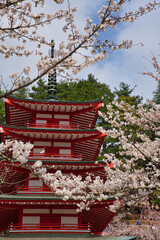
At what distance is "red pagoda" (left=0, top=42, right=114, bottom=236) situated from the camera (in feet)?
38.0

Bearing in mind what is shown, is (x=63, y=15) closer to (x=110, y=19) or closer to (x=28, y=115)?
(x=110, y=19)

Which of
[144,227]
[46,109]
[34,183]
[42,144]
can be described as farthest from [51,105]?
[144,227]

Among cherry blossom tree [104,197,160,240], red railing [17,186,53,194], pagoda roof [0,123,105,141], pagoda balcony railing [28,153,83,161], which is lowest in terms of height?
cherry blossom tree [104,197,160,240]

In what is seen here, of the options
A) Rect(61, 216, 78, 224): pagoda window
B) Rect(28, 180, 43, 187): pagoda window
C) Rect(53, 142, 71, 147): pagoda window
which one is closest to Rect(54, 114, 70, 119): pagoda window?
Rect(53, 142, 71, 147): pagoda window

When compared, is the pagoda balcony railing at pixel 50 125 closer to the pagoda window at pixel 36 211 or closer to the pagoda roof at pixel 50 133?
the pagoda roof at pixel 50 133

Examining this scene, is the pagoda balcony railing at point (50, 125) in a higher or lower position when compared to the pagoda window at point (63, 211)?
higher

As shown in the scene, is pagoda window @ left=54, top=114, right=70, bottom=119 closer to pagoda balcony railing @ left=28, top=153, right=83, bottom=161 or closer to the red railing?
pagoda balcony railing @ left=28, top=153, right=83, bottom=161

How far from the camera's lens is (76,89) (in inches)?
1283

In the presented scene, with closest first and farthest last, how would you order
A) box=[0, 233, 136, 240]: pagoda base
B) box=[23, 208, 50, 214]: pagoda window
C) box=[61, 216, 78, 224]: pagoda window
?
box=[0, 233, 136, 240]: pagoda base, box=[23, 208, 50, 214]: pagoda window, box=[61, 216, 78, 224]: pagoda window

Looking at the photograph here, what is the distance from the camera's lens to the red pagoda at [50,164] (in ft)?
38.0

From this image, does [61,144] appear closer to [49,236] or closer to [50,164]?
[50,164]

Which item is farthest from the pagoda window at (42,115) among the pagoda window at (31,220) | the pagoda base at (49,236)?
the pagoda base at (49,236)

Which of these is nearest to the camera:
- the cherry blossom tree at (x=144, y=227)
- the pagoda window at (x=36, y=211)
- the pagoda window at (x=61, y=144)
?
the pagoda window at (x=36, y=211)

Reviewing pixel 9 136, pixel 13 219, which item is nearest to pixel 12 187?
pixel 13 219
